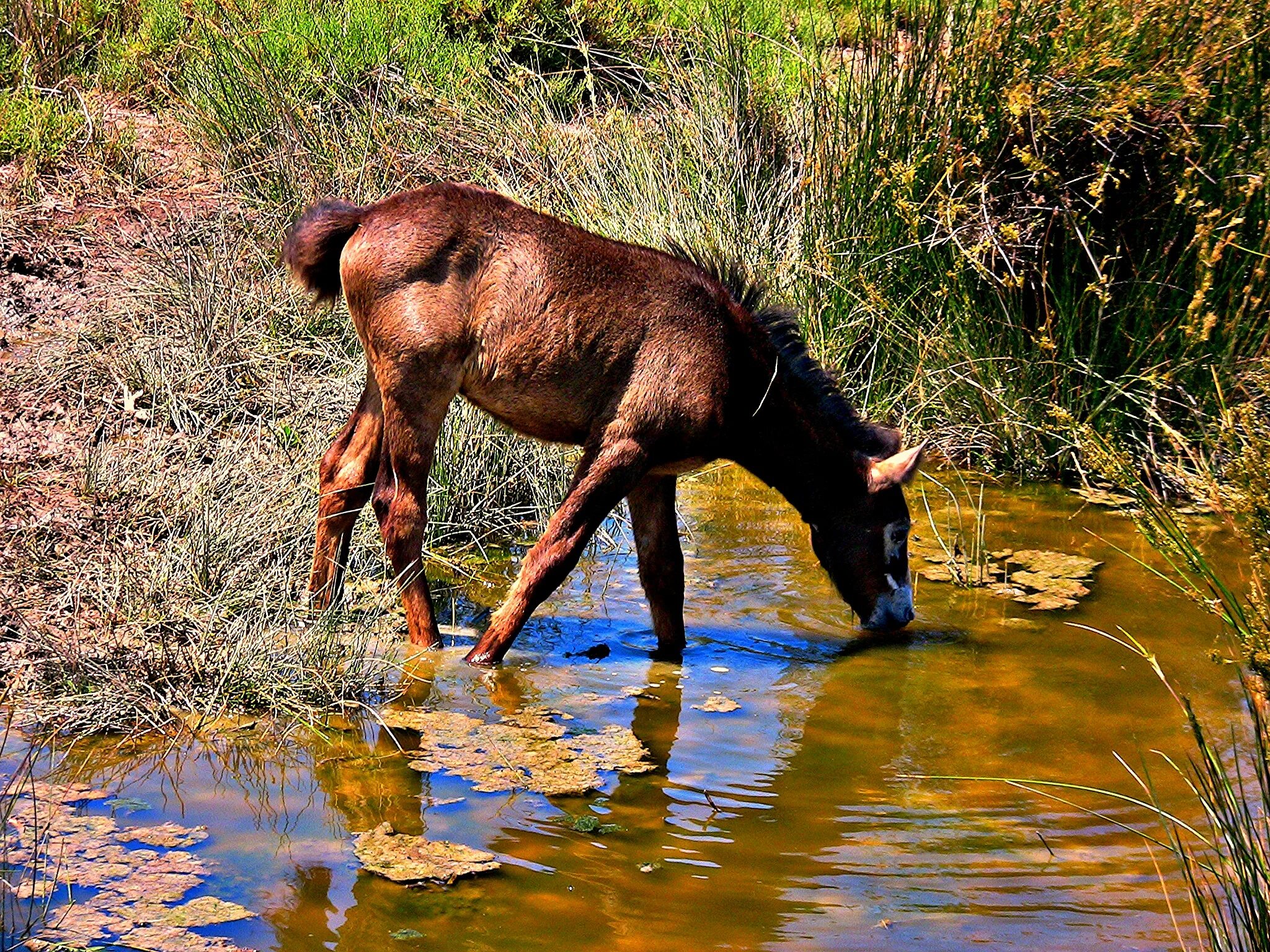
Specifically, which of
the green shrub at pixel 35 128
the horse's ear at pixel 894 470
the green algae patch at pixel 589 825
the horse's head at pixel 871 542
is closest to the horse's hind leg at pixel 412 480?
the green algae patch at pixel 589 825

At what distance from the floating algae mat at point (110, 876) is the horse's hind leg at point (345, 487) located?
1954mm

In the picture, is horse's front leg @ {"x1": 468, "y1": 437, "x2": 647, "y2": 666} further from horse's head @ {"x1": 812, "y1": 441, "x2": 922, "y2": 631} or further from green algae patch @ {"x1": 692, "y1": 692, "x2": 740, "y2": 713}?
horse's head @ {"x1": 812, "y1": 441, "x2": 922, "y2": 631}

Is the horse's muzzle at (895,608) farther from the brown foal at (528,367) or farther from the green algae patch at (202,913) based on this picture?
the green algae patch at (202,913)

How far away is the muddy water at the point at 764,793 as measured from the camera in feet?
14.0

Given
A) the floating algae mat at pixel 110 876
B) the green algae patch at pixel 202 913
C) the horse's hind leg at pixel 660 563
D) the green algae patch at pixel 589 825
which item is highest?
the horse's hind leg at pixel 660 563

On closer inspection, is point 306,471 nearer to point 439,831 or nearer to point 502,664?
point 502,664

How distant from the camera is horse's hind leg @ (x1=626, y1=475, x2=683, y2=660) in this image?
675 cm

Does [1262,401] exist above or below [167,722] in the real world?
above

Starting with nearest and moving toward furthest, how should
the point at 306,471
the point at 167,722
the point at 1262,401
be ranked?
the point at 167,722
the point at 306,471
the point at 1262,401

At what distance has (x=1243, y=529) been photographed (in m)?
3.93

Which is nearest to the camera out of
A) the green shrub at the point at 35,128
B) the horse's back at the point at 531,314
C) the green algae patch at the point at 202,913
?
the green algae patch at the point at 202,913

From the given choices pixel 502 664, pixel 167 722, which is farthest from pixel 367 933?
pixel 502 664

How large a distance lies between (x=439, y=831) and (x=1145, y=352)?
239 inches

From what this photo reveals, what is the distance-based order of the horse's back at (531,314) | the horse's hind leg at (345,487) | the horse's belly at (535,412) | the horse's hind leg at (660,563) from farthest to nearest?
the horse's hind leg at (660,563)
the horse's hind leg at (345,487)
the horse's belly at (535,412)
the horse's back at (531,314)
